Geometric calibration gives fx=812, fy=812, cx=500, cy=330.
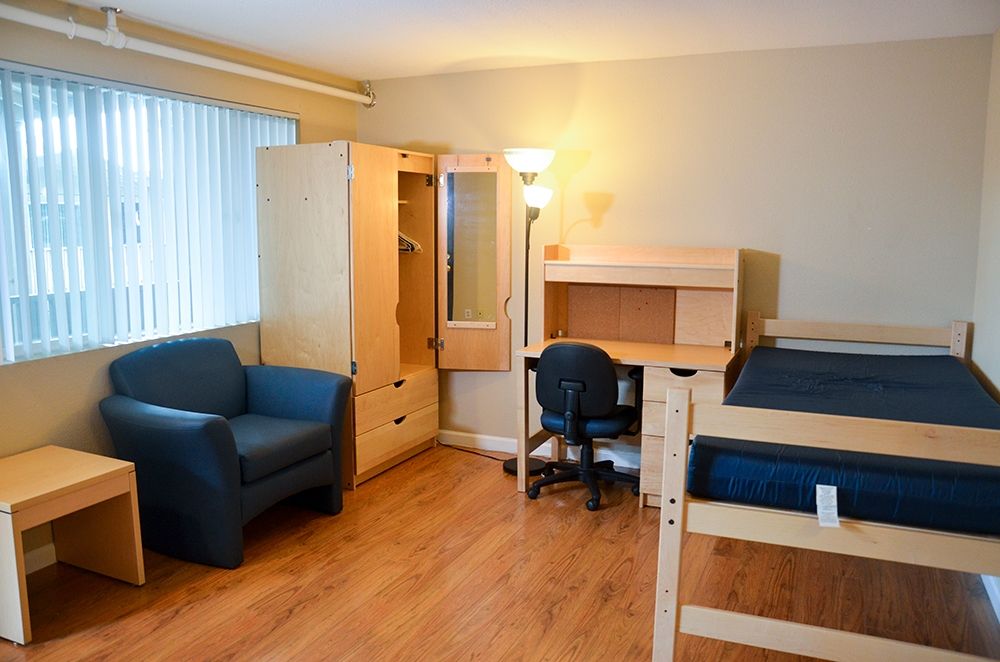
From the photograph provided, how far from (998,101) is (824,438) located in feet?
7.03

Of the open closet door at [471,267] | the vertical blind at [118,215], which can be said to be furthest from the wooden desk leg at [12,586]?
the open closet door at [471,267]

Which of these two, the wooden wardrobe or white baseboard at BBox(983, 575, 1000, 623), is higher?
the wooden wardrobe

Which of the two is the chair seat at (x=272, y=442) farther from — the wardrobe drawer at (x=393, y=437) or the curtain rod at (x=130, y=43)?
the curtain rod at (x=130, y=43)

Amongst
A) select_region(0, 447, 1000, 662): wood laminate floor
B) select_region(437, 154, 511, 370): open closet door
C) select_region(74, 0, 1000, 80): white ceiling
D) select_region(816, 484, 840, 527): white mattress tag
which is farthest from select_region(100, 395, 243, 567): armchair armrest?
select_region(816, 484, 840, 527): white mattress tag

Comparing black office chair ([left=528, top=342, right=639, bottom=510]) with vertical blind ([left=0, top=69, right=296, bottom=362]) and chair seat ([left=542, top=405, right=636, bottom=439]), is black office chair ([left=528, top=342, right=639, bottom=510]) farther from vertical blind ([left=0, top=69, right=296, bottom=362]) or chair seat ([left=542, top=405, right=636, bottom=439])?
Result: vertical blind ([left=0, top=69, right=296, bottom=362])

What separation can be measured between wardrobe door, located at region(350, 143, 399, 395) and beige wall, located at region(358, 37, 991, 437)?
73 cm

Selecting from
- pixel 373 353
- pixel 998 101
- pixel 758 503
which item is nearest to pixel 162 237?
pixel 373 353

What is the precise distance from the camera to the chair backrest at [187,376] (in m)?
3.45

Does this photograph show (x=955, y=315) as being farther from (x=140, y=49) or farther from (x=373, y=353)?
(x=140, y=49)

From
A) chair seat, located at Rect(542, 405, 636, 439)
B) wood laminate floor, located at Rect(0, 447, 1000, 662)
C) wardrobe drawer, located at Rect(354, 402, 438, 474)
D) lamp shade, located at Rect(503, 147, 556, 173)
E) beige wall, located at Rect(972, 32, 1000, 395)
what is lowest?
wood laminate floor, located at Rect(0, 447, 1000, 662)

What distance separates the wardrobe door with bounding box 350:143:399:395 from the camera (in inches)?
158

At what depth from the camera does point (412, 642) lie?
8.86 ft

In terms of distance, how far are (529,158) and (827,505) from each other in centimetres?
248

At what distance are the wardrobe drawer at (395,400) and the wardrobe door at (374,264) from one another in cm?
6
